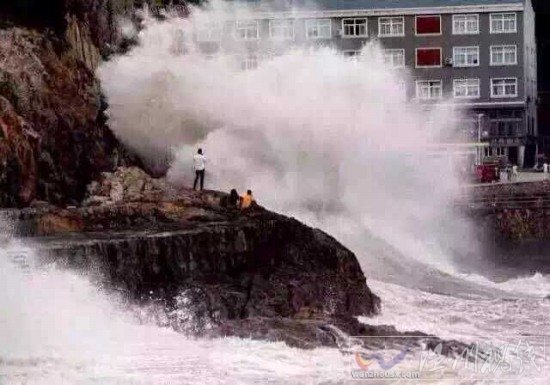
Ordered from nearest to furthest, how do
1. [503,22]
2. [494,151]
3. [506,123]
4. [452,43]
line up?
[452,43], [503,22], [506,123], [494,151]

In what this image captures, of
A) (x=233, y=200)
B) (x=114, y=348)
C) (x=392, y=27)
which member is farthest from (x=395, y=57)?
(x=114, y=348)

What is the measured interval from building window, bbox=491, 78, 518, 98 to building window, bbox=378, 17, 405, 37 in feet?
11.3

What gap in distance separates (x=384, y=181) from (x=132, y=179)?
7.22 m

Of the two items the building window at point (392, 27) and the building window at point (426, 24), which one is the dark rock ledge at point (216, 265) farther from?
the building window at point (426, 24)

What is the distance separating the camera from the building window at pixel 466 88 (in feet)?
95.0

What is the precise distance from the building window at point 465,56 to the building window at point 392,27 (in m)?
1.70

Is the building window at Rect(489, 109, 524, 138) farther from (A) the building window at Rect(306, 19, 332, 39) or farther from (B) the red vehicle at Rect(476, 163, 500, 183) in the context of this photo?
(A) the building window at Rect(306, 19, 332, 39)

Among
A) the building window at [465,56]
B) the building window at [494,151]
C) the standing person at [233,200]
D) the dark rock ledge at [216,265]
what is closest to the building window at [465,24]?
the building window at [465,56]

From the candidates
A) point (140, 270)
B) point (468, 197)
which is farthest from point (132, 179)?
point (468, 197)

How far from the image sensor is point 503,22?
2881 centimetres

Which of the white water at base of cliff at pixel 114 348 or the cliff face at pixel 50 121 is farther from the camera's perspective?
the cliff face at pixel 50 121

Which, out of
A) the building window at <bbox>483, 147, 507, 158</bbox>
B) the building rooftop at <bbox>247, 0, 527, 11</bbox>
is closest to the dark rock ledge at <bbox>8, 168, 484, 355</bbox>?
the building rooftop at <bbox>247, 0, 527, 11</bbox>

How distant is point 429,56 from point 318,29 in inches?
153

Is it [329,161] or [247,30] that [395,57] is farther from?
[329,161]
